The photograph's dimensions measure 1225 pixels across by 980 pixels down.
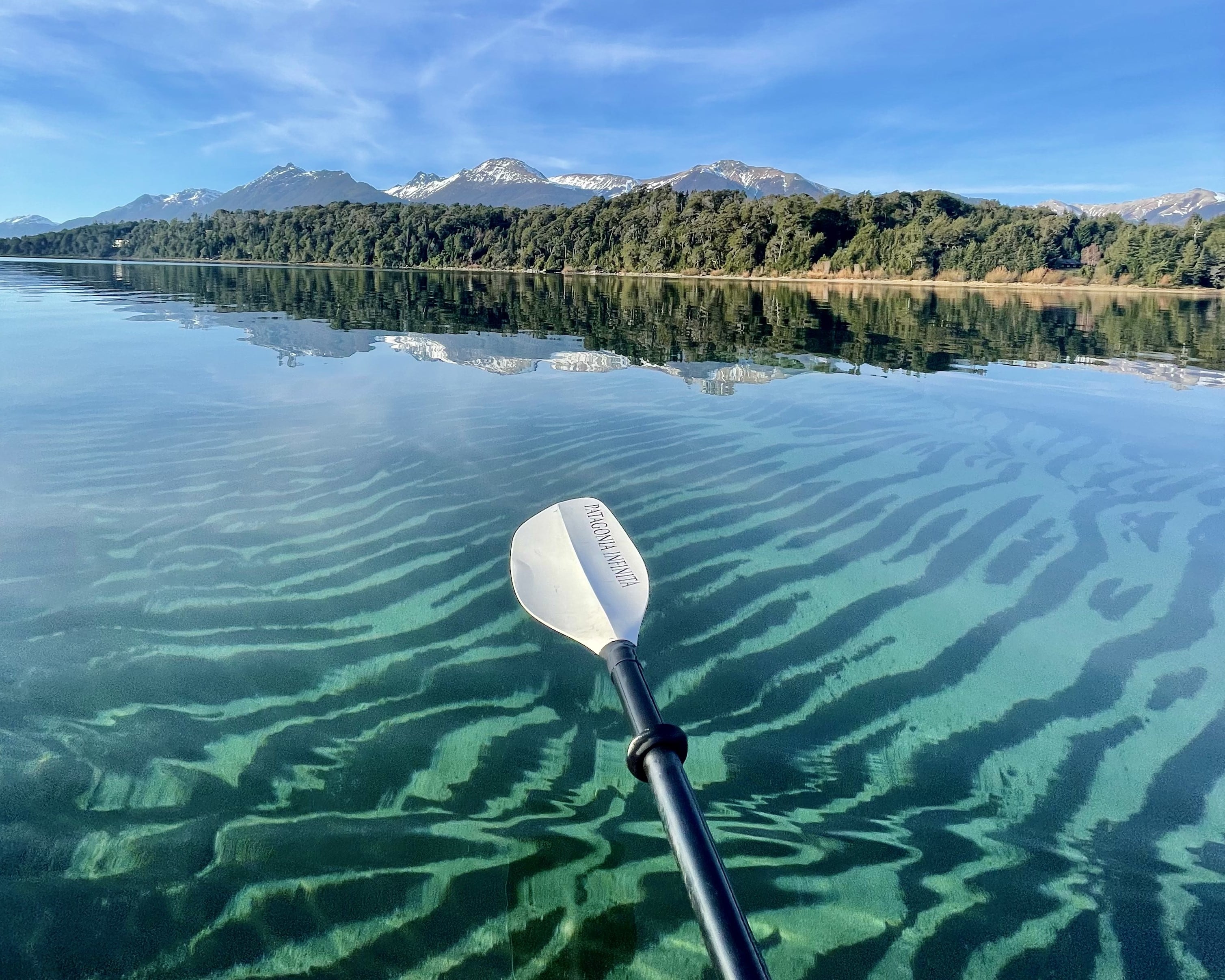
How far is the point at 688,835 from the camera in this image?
5.57ft

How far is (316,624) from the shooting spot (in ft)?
13.2

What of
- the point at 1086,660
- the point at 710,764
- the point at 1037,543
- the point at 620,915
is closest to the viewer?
the point at 620,915

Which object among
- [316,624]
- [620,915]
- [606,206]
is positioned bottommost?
[620,915]

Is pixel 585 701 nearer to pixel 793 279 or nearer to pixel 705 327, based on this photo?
pixel 705 327

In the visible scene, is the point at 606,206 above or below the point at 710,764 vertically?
above

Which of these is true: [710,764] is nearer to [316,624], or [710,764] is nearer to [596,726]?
[596,726]

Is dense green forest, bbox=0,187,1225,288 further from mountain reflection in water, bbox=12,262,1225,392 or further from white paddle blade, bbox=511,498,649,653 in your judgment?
white paddle blade, bbox=511,498,649,653

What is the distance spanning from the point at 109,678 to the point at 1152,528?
7.74 meters

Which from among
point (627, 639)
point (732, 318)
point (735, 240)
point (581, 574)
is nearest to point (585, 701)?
point (581, 574)

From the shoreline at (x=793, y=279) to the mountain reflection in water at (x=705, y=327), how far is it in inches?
773

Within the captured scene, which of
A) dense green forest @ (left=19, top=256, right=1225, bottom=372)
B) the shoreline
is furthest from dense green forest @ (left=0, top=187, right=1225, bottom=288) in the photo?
dense green forest @ (left=19, top=256, right=1225, bottom=372)

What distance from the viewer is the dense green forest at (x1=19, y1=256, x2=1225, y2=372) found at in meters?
17.4

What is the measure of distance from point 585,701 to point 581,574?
0.68m

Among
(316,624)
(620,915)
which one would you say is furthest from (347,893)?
(316,624)
